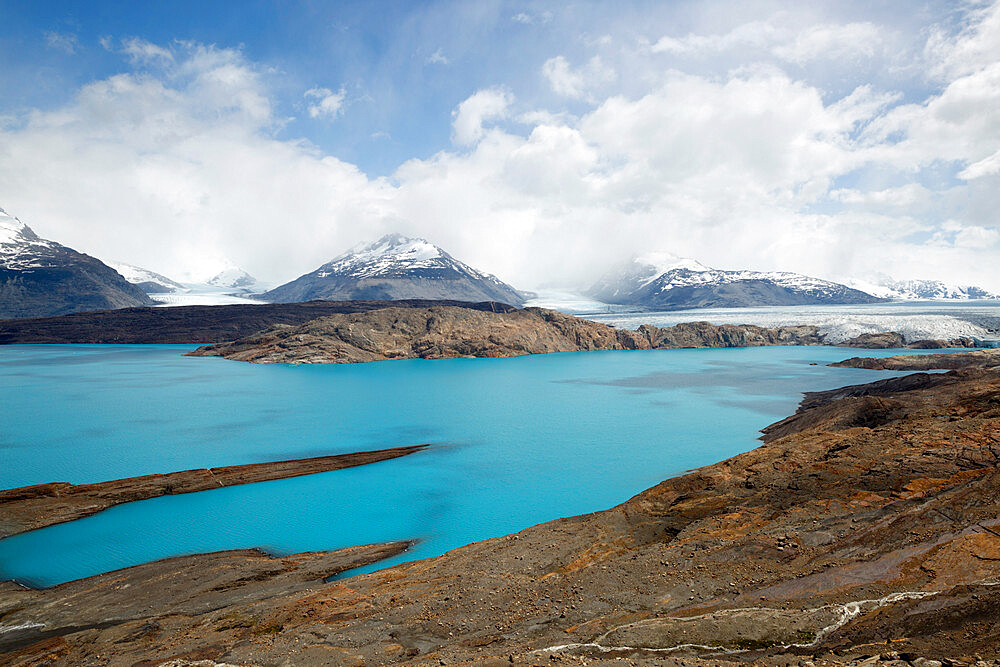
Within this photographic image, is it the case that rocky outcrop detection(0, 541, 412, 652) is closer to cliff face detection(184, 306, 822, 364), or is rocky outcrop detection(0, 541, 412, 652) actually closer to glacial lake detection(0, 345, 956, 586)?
glacial lake detection(0, 345, 956, 586)

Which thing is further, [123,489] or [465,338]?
[465,338]

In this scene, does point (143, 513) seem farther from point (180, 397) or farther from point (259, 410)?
point (180, 397)

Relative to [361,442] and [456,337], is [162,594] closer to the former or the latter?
[361,442]

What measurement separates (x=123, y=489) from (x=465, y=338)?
6888cm

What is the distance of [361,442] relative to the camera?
94.1 ft

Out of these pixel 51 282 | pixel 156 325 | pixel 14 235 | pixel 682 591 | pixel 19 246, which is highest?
pixel 14 235

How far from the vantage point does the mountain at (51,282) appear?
152375mm

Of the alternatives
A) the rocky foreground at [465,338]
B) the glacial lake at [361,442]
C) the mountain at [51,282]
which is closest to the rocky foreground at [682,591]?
the glacial lake at [361,442]

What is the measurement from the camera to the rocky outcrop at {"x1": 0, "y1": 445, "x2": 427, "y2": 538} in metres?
17.5

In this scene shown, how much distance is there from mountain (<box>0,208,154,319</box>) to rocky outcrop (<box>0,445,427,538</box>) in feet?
576

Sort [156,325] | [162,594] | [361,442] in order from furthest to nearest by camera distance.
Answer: [156,325], [361,442], [162,594]

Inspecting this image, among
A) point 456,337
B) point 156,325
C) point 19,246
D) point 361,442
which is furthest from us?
point 19,246

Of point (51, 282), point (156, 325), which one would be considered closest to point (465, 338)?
point (156, 325)

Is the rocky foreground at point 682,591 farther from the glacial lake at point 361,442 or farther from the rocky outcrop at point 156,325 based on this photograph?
the rocky outcrop at point 156,325
